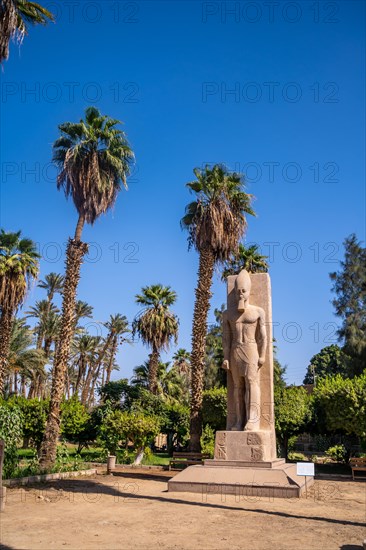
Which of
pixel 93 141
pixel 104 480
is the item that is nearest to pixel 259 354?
pixel 104 480

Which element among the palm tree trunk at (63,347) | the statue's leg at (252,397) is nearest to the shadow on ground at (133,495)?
the palm tree trunk at (63,347)

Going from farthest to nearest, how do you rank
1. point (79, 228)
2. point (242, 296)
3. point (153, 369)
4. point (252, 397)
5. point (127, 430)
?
point (153, 369), point (127, 430), point (79, 228), point (242, 296), point (252, 397)

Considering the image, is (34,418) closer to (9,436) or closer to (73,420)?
(73,420)

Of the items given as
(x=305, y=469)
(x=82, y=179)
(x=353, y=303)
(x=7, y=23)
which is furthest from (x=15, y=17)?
(x=353, y=303)

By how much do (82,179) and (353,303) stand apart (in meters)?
24.3

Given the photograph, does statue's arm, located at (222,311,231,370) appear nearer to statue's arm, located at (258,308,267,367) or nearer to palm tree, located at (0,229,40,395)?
statue's arm, located at (258,308,267,367)

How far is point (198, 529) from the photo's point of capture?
766 centimetres

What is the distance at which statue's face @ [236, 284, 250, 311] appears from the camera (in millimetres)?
14000

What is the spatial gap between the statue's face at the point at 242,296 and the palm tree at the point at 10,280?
1316cm

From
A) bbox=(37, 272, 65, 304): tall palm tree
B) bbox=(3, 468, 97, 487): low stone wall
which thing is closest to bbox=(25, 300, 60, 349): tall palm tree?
bbox=(37, 272, 65, 304): tall palm tree

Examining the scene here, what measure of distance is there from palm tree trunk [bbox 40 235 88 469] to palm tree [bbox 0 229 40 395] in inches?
267

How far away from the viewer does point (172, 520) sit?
331 inches

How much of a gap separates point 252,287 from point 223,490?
19.6ft

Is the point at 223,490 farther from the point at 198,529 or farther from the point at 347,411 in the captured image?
the point at 347,411
